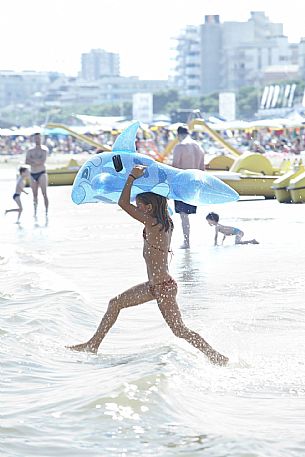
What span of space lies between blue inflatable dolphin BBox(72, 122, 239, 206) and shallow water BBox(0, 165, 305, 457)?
91cm

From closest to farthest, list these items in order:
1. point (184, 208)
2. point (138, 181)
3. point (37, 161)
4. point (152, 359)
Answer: point (152, 359), point (138, 181), point (184, 208), point (37, 161)

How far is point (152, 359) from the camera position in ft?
21.2

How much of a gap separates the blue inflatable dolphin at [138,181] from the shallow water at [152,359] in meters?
0.91

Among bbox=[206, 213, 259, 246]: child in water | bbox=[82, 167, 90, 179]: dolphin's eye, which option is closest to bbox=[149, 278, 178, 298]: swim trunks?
bbox=[82, 167, 90, 179]: dolphin's eye

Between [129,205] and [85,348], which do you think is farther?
[85,348]

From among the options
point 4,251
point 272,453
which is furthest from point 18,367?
point 4,251

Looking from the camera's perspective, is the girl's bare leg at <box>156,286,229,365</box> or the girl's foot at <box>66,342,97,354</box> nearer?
the girl's bare leg at <box>156,286,229,365</box>

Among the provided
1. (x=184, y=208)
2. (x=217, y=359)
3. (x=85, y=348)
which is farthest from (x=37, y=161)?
(x=217, y=359)

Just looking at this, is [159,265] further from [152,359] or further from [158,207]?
[152,359]

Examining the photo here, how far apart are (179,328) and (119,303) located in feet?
1.37

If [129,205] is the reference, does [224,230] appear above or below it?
below

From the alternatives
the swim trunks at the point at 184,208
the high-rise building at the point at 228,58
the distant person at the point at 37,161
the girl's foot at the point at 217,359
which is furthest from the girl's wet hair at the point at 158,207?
the high-rise building at the point at 228,58

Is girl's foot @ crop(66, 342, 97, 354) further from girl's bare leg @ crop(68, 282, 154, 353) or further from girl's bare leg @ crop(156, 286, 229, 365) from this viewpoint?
girl's bare leg @ crop(156, 286, 229, 365)

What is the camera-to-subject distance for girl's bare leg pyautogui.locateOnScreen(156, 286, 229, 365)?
644 centimetres
